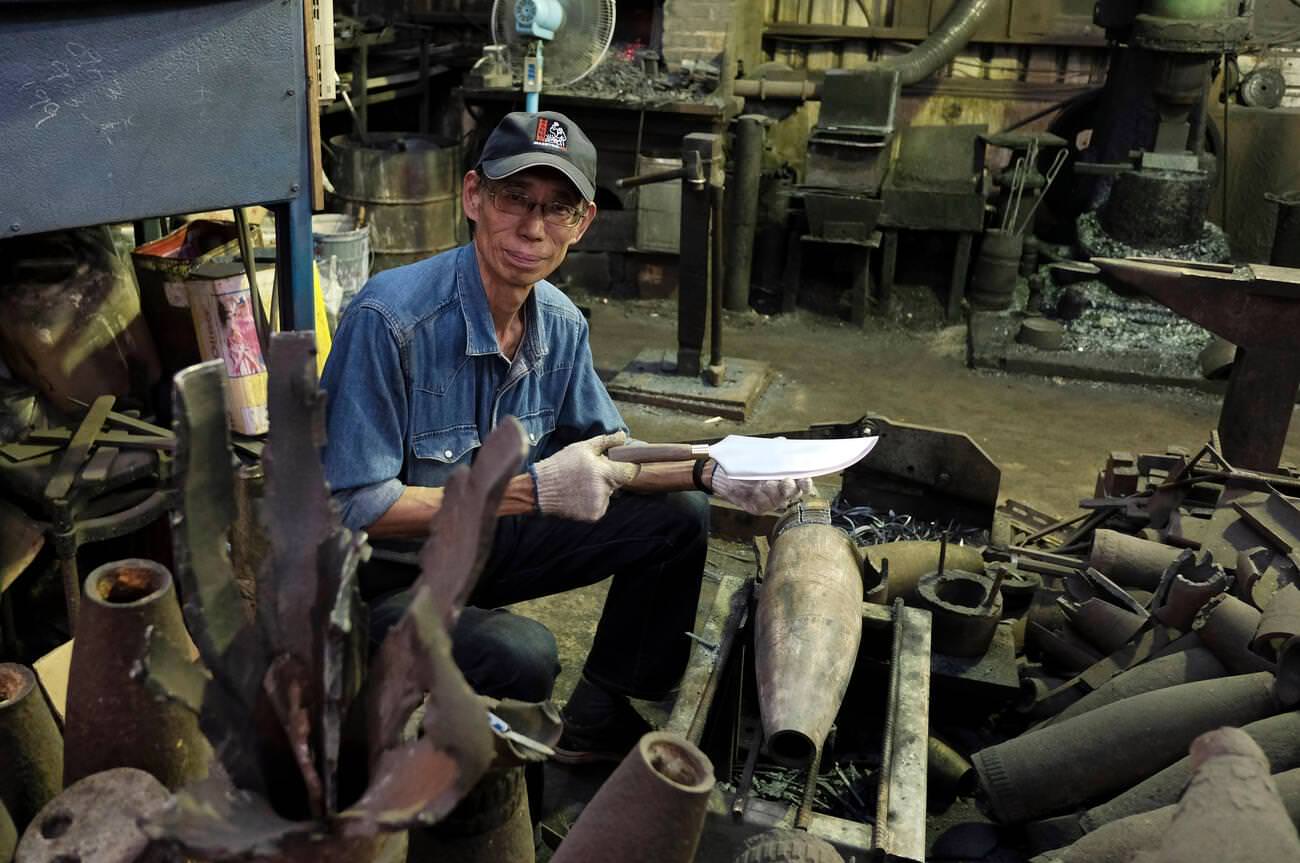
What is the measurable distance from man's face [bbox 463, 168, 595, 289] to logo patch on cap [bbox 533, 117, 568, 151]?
64 millimetres

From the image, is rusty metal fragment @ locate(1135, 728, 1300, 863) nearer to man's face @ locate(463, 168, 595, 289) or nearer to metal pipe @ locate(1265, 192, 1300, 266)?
man's face @ locate(463, 168, 595, 289)

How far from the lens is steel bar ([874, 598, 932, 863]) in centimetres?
215

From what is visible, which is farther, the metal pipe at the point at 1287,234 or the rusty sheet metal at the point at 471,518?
the metal pipe at the point at 1287,234

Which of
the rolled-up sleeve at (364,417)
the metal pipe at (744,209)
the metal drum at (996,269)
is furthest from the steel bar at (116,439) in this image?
the metal drum at (996,269)

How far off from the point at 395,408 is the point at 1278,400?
3.09 metres

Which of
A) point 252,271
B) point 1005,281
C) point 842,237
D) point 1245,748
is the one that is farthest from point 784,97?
point 1245,748

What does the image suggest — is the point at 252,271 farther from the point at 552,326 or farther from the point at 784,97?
the point at 784,97

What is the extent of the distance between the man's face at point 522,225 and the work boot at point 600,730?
1140mm

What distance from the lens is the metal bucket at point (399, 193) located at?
7.03 meters

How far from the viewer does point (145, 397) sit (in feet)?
12.1

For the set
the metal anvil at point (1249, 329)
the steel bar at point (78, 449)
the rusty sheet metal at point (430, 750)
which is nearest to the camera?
the rusty sheet metal at point (430, 750)

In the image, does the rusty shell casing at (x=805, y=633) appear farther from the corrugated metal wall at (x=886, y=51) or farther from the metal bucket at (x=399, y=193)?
the corrugated metal wall at (x=886, y=51)

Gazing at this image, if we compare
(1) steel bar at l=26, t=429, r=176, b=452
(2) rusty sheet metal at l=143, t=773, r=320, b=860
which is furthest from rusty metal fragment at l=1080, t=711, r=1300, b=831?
(1) steel bar at l=26, t=429, r=176, b=452

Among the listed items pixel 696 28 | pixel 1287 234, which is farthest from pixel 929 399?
pixel 696 28
